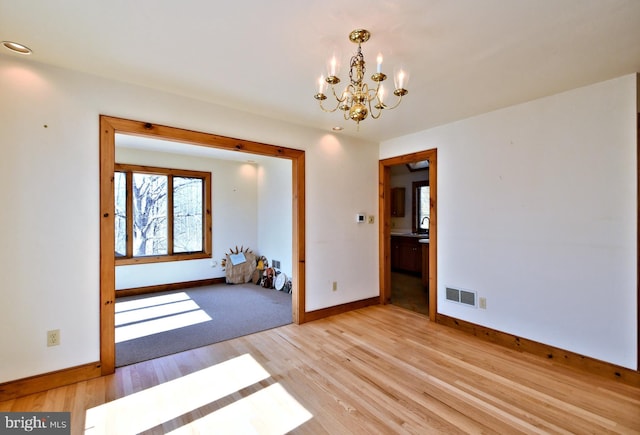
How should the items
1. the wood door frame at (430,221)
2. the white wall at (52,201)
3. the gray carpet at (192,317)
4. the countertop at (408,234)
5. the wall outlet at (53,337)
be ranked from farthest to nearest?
the countertop at (408,234)
the wood door frame at (430,221)
the gray carpet at (192,317)
the wall outlet at (53,337)
the white wall at (52,201)

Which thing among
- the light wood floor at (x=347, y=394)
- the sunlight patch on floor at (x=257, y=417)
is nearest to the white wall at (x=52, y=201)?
the light wood floor at (x=347, y=394)

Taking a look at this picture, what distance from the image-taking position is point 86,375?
236 cm

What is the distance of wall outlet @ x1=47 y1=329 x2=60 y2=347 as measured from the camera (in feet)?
7.37

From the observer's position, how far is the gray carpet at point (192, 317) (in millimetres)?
3025

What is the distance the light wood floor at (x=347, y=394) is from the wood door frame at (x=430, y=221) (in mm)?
905

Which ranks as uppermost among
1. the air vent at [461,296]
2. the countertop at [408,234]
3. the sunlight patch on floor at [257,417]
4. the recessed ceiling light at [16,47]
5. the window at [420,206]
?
the recessed ceiling light at [16,47]

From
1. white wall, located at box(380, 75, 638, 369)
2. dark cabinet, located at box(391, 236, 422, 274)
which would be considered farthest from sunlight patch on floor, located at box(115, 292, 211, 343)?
dark cabinet, located at box(391, 236, 422, 274)

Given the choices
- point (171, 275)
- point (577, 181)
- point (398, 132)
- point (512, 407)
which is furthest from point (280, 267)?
point (577, 181)

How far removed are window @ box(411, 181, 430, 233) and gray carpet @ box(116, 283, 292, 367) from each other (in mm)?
3920

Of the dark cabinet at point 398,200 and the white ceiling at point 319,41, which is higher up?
the white ceiling at point 319,41

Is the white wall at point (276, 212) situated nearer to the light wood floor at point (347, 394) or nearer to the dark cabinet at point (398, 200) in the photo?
the light wood floor at point (347, 394)

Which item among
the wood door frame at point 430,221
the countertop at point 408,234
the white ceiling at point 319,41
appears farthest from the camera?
the countertop at point 408,234

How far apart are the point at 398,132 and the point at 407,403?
3242mm

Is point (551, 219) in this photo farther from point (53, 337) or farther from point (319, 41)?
point (53, 337)
